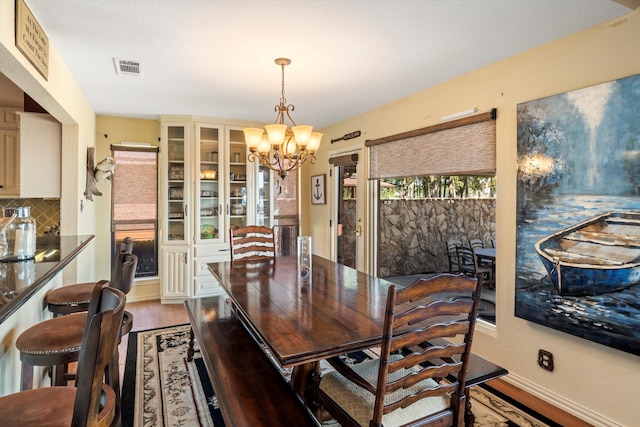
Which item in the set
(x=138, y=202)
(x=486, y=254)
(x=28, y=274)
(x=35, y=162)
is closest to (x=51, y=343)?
(x=28, y=274)

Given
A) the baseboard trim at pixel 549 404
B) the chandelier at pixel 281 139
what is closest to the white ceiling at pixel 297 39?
the chandelier at pixel 281 139

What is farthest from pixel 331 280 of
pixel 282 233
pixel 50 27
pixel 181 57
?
pixel 282 233

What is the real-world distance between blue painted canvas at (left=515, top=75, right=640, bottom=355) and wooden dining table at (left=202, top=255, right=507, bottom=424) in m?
0.83

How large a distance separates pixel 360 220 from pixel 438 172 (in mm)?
1370

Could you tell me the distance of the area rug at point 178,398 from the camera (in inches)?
86.9

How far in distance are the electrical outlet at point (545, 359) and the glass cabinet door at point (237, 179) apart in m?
3.77

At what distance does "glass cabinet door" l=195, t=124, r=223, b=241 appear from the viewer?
15.9 feet

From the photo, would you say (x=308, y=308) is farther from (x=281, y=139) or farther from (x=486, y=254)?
(x=486, y=254)

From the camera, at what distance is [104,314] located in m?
0.95

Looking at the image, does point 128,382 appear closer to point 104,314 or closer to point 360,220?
point 104,314

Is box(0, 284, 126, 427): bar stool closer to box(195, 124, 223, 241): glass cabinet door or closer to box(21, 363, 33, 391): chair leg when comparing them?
box(21, 363, 33, 391): chair leg

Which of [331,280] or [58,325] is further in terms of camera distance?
[331,280]

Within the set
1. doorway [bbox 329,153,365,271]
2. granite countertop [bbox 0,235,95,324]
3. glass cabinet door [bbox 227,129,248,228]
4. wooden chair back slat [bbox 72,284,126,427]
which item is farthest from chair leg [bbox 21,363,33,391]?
doorway [bbox 329,153,365,271]

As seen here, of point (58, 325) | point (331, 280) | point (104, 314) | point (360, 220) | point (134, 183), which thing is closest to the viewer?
point (104, 314)
